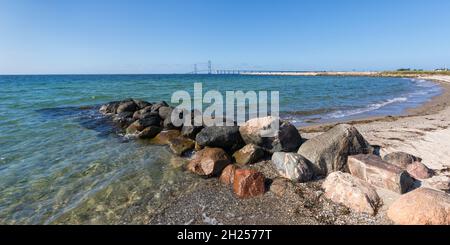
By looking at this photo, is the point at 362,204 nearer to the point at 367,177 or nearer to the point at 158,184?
the point at 367,177

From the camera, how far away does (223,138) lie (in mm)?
7926

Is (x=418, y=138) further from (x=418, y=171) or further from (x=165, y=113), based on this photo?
(x=165, y=113)

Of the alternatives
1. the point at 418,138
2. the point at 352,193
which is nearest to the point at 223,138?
the point at 352,193

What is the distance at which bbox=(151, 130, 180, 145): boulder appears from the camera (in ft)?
32.0

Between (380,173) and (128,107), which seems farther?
(128,107)

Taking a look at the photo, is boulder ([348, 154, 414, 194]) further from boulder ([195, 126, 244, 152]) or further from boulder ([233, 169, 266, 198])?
boulder ([195, 126, 244, 152])

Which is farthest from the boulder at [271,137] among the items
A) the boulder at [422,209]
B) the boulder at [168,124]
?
the boulder at [168,124]

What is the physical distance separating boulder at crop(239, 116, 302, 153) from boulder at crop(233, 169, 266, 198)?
1955mm

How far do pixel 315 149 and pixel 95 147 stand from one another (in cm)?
759

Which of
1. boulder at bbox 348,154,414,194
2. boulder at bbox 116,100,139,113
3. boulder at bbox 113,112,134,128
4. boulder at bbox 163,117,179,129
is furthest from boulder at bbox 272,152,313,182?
boulder at bbox 116,100,139,113

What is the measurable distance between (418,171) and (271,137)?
3.58 metres

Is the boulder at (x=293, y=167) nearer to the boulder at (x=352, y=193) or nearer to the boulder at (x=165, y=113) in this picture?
the boulder at (x=352, y=193)
